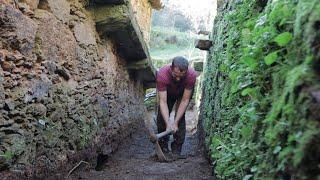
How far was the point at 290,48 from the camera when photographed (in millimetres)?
1562

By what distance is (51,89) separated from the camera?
3.38m

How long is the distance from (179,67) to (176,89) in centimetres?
54

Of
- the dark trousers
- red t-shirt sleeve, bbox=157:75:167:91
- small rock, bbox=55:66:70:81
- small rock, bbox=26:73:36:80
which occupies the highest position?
small rock, bbox=26:73:36:80

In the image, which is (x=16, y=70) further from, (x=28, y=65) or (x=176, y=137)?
(x=176, y=137)

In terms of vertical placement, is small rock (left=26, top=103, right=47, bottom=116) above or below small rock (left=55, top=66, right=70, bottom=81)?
below

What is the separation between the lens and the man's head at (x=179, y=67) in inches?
193

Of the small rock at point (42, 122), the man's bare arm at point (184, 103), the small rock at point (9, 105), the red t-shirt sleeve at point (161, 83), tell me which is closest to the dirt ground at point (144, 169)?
the man's bare arm at point (184, 103)

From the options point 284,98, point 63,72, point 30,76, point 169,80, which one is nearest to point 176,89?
point 169,80

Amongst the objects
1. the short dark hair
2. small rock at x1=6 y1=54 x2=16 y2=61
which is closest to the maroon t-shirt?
the short dark hair

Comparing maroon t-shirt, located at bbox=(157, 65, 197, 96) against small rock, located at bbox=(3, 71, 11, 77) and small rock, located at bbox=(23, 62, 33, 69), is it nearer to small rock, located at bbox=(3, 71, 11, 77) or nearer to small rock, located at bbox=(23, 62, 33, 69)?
small rock, located at bbox=(23, 62, 33, 69)

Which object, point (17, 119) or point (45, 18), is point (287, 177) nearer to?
point (17, 119)

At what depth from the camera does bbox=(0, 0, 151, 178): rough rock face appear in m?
2.70

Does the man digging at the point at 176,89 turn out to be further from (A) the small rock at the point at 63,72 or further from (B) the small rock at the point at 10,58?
(B) the small rock at the point at 10,58

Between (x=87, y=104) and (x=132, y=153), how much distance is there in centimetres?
173
